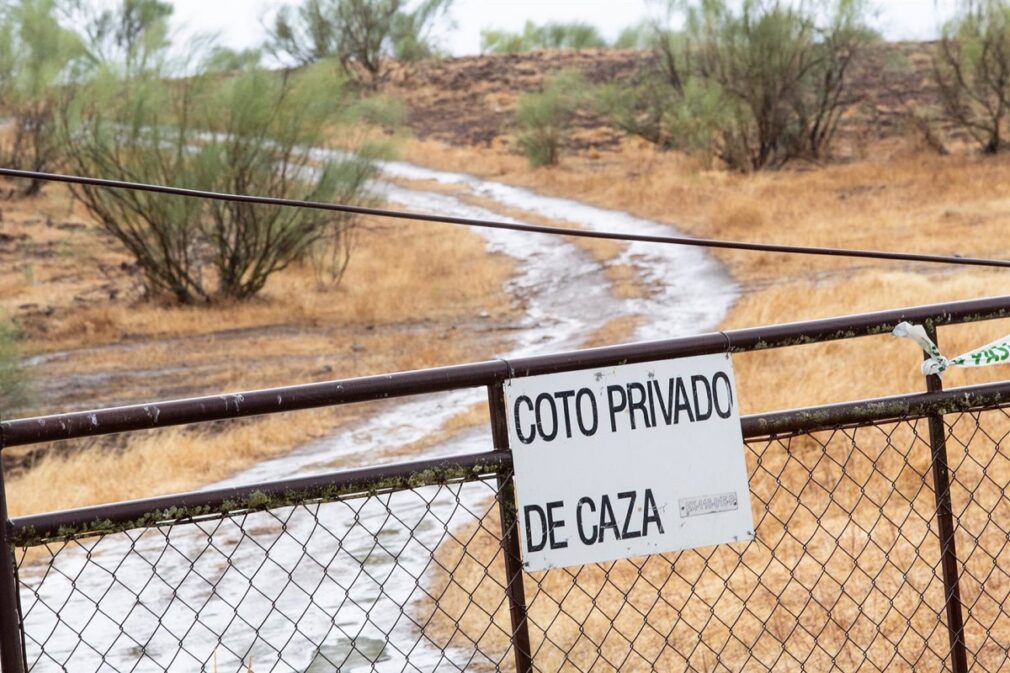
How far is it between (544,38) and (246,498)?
6792 centimetres

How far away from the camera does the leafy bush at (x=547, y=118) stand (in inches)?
1350

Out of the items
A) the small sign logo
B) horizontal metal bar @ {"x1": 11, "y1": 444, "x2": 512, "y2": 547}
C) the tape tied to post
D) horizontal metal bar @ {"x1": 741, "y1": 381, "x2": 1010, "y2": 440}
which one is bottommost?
the small sign logo

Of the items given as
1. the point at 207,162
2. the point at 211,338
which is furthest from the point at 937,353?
the point at 207,162

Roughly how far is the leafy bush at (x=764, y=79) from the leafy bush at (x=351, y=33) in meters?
20.2

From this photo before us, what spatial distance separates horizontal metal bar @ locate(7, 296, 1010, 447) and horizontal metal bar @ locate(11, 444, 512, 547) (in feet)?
0.50

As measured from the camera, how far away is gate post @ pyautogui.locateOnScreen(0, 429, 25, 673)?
2490 millimetres

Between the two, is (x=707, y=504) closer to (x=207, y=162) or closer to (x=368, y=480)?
(x=368, y=480)

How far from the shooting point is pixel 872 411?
9.98 feet

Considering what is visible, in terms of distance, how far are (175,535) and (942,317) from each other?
570 cm

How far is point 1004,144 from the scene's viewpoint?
28984 millimetres

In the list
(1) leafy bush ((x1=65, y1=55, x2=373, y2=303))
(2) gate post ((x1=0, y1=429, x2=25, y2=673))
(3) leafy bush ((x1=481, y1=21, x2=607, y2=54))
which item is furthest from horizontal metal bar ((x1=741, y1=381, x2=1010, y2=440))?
(3) leafy bush ((x1=481, y1=21, x2=607, y2=54))

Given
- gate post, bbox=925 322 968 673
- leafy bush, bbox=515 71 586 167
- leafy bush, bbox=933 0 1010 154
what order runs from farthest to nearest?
leafy bush, bbox=515 71 586 167 < leafy bush, bbox=933 0 1010 154 < gate post, bbox=925 322 968 673

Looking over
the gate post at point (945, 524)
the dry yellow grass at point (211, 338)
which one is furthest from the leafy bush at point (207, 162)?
the gate post at point (945, 524)

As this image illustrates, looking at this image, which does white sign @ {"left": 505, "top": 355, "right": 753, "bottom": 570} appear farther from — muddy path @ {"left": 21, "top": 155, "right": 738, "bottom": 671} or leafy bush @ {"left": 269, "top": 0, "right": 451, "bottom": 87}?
leafy bush @ {"left": 269, "top": 0, "right": 451, "bottom": 87}
